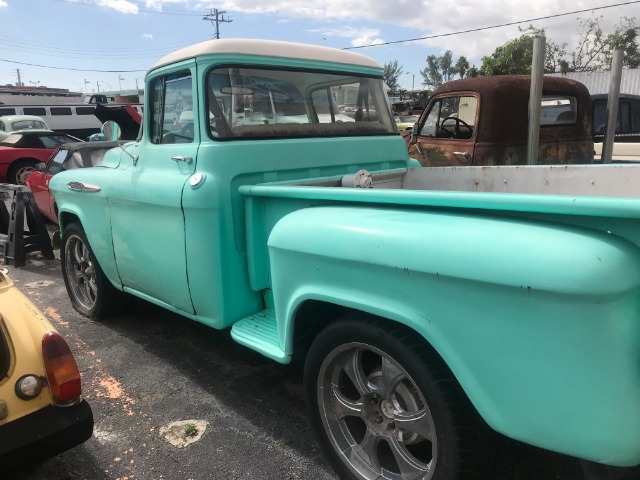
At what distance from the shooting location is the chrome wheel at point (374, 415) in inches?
80.2

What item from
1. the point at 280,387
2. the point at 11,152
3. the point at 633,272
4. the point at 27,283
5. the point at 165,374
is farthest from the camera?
the point at 11,152

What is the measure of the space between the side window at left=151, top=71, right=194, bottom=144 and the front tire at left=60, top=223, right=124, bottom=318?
1.35m

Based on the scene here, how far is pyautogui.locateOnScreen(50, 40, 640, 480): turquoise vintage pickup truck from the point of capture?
148cm

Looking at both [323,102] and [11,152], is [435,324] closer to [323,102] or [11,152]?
[323,102]

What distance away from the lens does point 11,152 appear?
Answer: 12.5m

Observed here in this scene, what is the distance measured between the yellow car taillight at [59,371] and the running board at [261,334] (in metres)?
0.79

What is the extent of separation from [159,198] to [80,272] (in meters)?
2.01

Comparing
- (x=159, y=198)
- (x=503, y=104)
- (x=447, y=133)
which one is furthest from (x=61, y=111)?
(x=159, y=198)

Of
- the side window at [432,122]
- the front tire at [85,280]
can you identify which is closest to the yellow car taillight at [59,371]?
the front tire at [85,280]

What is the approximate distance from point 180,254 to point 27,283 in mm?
3721

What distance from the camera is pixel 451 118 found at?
6.98 meters

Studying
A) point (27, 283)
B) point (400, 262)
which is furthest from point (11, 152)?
point (400, 262)

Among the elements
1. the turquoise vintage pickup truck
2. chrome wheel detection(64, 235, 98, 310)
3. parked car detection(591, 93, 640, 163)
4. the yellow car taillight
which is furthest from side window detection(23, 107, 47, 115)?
the yellow car taillight

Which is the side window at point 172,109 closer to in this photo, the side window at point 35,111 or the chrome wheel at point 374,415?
the chrome wheel at point 374,415
